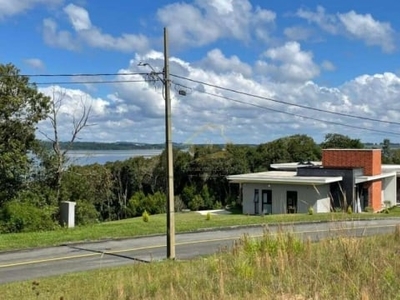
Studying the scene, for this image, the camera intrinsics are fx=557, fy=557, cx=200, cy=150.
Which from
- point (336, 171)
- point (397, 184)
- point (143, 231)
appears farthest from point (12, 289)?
point (397, 184)

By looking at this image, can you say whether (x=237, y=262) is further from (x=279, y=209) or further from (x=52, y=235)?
(x=279, y=209)

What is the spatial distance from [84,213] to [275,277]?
23091 mm

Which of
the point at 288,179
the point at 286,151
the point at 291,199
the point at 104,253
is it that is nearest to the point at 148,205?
the point at 286,151

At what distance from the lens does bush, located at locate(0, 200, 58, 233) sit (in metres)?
22.4

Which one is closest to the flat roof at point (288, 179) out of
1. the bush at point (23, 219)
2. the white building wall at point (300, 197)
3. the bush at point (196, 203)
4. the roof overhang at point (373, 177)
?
the white building wall at point (300, 197)

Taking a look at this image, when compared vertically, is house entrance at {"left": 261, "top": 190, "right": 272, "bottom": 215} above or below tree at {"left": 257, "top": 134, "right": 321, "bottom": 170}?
below

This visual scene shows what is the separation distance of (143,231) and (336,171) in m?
24.1

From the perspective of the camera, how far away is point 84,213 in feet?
96.8

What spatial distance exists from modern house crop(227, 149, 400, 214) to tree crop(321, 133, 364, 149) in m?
24.9

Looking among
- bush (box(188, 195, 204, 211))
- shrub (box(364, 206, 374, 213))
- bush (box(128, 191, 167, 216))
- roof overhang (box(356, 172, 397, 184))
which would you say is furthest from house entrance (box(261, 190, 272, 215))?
bush (box(188, 195, 204, 211))

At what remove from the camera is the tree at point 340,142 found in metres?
72.3

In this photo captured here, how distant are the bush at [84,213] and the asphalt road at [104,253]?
995cm

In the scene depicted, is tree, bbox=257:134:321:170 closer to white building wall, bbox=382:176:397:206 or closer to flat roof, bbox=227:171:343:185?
white building wall, bbox=382:176:397:206

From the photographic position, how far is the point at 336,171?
136 ft
